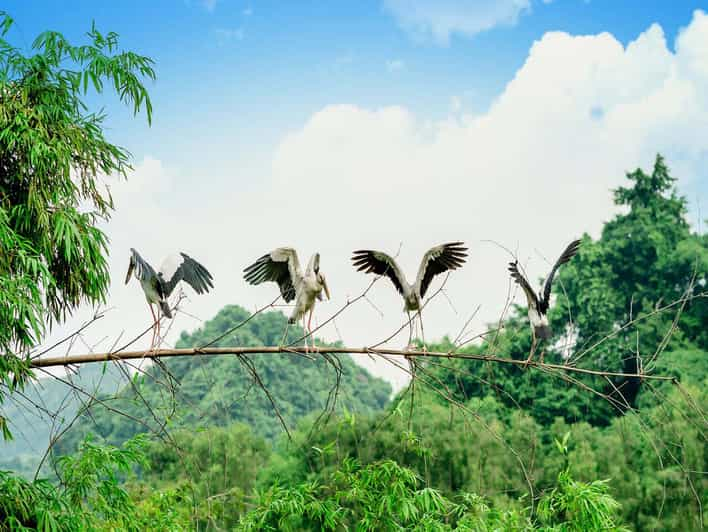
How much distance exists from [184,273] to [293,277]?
0.49 m

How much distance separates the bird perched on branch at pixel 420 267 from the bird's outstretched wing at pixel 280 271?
26 cm

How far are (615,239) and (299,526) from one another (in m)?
10.4

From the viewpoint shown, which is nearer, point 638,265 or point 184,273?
point 184,273

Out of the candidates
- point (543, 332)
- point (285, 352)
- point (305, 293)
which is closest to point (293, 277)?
point (305, 293)

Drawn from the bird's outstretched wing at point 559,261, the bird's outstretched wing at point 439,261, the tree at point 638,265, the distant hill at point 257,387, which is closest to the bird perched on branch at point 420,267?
the bird's outstretched wing at point 439,261

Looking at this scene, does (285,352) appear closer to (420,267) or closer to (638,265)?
(420,267)

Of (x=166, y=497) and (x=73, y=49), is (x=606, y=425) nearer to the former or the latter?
(x=166, y=497)

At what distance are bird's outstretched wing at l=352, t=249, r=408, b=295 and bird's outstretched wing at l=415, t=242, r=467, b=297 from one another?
11 cm

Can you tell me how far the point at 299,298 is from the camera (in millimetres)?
3295

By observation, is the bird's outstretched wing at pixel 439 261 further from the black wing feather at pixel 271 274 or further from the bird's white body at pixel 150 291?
the bird's white body at pixel 150 291

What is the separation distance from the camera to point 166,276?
3.35m

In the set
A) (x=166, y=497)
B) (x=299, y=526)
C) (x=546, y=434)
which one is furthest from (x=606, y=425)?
(x=166, y=497)

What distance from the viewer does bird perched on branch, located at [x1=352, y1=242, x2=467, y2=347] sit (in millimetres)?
3215

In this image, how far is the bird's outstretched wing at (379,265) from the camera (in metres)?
3.21
